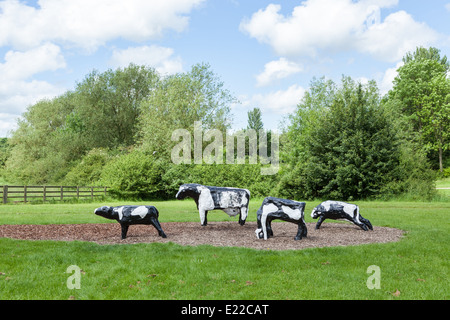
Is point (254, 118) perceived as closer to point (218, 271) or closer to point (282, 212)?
point (282, 212)

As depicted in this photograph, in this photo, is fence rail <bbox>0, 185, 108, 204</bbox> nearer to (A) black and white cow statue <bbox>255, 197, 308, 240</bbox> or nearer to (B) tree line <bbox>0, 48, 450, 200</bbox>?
(B) tree line <bbox>0, 48, 450, 200</bbox>

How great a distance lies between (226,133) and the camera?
40.1m

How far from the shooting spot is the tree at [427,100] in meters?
48.2

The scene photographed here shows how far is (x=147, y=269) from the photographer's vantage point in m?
6.83

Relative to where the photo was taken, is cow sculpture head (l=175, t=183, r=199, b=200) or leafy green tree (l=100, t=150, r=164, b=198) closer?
cow sculpture head (l=175, t=183, r=199, b=200)

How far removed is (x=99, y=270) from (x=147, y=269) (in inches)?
33.9

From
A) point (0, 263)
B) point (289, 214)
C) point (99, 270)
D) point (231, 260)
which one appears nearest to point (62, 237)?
point (0, 263)

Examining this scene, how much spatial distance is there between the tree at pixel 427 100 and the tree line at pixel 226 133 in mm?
146

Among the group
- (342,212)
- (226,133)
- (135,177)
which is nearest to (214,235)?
(342,212)

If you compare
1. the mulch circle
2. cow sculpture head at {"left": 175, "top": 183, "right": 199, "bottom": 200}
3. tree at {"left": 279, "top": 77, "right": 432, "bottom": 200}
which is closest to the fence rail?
tree at {"left": 279, "top": 77, "right": 432, "bottom": 200}

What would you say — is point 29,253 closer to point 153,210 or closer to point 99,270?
point 99,270

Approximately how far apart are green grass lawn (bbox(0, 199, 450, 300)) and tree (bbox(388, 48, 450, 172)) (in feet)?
144

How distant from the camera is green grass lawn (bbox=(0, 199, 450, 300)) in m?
5.79

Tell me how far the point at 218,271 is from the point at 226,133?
33.7 meters
